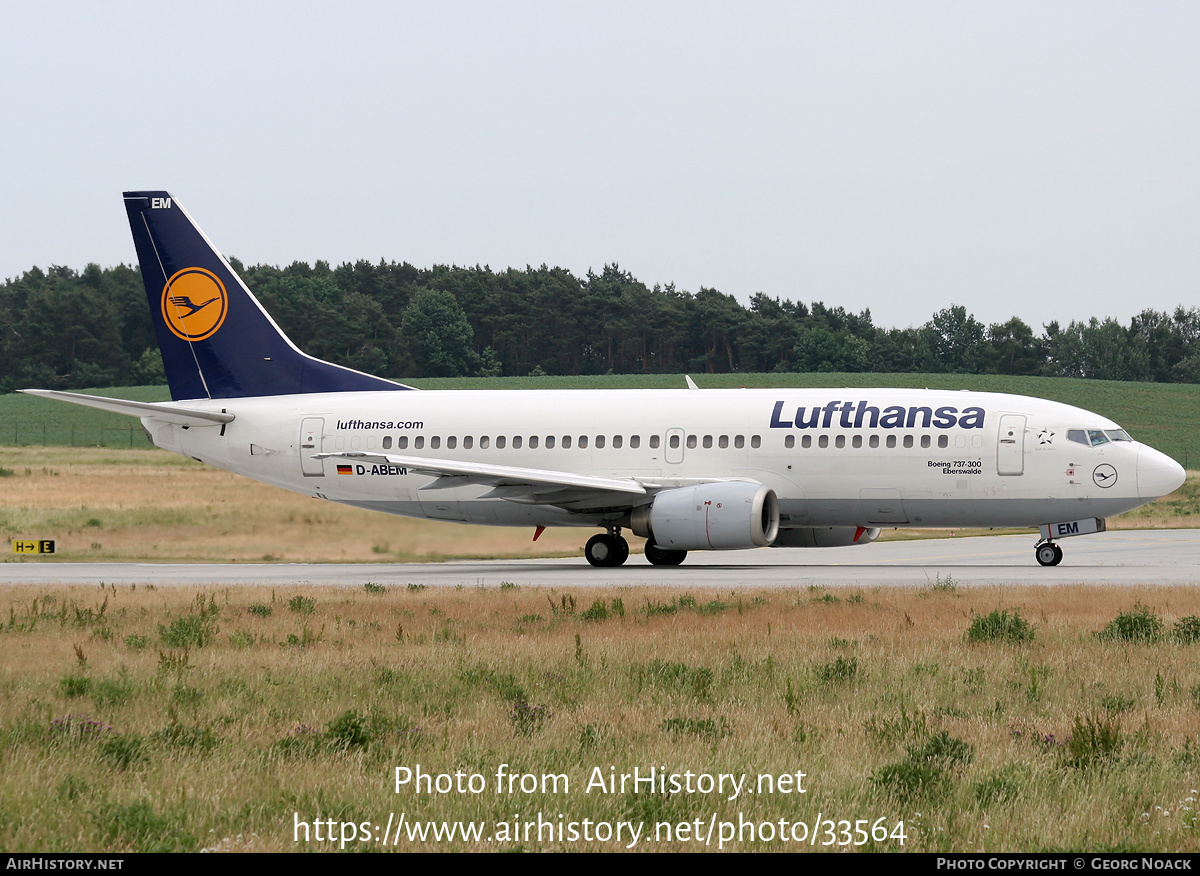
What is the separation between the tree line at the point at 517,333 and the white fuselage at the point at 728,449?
271 feet

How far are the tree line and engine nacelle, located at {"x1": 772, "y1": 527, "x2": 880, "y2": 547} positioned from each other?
86.4m

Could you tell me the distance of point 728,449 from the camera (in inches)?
1203

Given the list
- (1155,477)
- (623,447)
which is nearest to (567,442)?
(623,447)

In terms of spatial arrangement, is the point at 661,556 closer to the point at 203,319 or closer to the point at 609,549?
the point at 609,549

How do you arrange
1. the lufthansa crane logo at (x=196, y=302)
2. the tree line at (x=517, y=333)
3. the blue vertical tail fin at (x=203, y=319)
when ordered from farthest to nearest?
the tree line at (x=517, y=333) < the lufthansa crane logo at (x=196, y=302) < the blue vertical tail fin at (x=203, y=319)

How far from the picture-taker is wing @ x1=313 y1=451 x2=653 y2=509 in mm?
29344

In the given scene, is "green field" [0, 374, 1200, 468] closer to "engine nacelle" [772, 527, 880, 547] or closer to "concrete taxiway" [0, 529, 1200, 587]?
"concrete taxiway" [0, 529, 1200, 587]

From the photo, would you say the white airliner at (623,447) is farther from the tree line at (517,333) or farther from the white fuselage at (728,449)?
the tree line at (517,333)

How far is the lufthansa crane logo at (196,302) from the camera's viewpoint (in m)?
34.3

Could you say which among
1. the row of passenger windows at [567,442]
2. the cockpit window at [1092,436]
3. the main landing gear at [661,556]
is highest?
the cockpit window at [1092,436]

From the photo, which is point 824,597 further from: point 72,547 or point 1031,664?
point 72,547

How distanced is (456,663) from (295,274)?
126 meters

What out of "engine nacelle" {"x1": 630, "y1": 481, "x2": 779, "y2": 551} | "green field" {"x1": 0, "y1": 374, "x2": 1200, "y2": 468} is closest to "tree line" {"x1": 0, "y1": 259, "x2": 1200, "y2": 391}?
"green field" {"x1": 0, "y1": 374, "x2": 1200, "y2": 468}

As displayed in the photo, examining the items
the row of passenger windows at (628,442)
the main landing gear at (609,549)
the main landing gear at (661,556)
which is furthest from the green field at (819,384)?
the main landing gear at (609,549)
